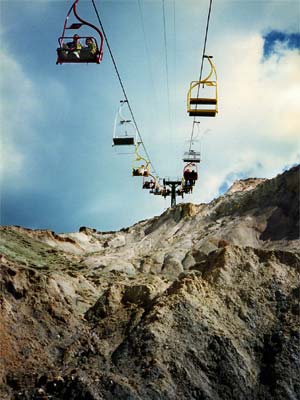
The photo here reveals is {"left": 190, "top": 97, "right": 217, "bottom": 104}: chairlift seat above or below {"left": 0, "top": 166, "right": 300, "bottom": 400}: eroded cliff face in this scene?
above

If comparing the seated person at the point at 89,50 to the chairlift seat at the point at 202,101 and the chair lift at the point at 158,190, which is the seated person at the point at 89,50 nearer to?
the chairlift seat at the point at 202,101

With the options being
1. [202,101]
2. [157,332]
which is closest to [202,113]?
[202,101]

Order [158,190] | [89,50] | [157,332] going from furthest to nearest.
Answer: [158,190]
[157,332]
[89,50]

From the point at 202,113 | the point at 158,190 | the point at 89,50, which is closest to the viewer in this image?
the point at 89,50

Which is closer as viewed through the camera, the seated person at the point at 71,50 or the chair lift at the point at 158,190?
the seated person at the point at 71,50

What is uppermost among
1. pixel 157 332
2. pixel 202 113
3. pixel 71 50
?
pixel 71 50

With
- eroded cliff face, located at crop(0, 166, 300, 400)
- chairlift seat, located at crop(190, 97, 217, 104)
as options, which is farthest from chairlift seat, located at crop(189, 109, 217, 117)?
eroded cliff face, located at crop(0, 166, 300, 400)

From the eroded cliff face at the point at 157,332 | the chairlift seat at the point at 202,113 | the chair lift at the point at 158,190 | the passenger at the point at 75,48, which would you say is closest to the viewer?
the passenger at the point at 75,48

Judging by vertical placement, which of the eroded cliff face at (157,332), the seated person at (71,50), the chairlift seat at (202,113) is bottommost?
the eroded cliff face at (157,332)

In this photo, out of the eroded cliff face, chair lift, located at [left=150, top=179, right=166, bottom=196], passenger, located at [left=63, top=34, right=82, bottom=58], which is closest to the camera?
passenger, located at [left=63, top=34, right=82, bottom=58]

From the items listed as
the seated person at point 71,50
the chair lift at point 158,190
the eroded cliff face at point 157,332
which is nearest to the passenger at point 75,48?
the seated person at point 71,50

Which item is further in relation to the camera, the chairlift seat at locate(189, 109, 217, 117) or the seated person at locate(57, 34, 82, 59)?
the chairlift seat at locate(189, 109, 217, 117)

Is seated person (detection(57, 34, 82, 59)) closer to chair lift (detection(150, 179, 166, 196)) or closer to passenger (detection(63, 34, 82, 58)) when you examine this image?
passenger (detection(63, 34, 82, 58))

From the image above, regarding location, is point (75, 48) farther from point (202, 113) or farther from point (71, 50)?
point (202, 113)
